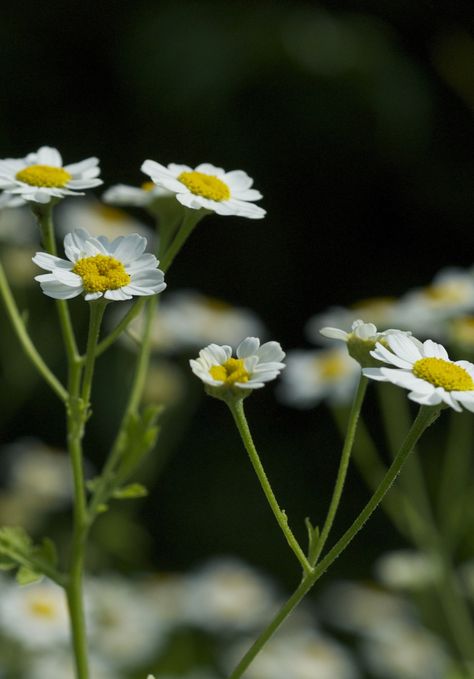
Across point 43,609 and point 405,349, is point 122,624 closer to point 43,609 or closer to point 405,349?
point 43,609

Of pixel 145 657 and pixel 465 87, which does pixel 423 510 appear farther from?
pixel 465 87

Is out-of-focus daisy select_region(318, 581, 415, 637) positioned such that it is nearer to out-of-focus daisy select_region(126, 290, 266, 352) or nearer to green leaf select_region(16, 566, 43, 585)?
out-of-focus daisy select_region(126, 290, 266, 352)

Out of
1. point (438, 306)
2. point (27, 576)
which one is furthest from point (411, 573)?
point (27, 576)

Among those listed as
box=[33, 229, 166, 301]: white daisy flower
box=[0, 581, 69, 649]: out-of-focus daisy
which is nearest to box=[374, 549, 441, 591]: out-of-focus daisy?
box=[0, 581, 69, 649]: out-of-focus daisy

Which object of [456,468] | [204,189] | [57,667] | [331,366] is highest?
[204,189]

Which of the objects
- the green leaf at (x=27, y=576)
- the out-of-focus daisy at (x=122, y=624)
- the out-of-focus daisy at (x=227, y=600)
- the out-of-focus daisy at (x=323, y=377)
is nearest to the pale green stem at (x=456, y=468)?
the out-of-focus daisy at (x=323, y=377)
